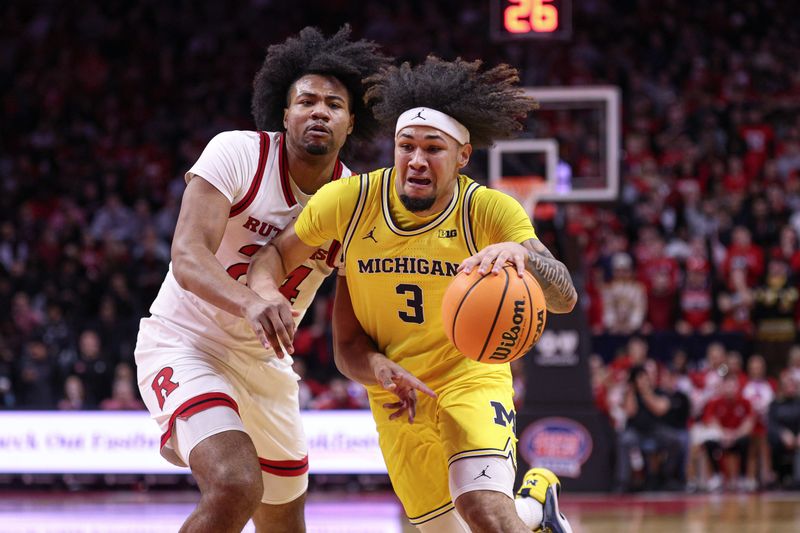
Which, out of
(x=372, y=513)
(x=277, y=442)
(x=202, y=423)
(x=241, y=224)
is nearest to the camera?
(x=202, y=423)

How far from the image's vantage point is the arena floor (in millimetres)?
8430

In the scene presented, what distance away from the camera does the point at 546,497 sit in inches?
191

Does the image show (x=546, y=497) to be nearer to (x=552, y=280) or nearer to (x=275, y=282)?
(x=552, y=280)

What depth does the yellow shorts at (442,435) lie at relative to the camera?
438 cm

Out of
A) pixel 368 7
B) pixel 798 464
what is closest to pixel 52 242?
pixel 368 7

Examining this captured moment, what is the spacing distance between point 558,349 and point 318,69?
245 inches

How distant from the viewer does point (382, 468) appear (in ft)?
36.7

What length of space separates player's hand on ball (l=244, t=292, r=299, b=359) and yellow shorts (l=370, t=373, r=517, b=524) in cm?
77

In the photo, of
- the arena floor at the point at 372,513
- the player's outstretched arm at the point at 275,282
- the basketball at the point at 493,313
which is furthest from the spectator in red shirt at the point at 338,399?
the basketball at the point at 493,313

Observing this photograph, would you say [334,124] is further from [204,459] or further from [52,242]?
[52,242]

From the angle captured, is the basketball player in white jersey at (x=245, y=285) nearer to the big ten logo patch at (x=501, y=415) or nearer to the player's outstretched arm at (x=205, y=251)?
the player's outstretched arm at (x=205, y=251)

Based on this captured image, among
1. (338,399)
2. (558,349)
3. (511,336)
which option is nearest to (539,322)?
(511,336)

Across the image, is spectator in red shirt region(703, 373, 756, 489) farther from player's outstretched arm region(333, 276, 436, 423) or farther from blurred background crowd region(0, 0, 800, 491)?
→ player's outstretched arm region(333, 276, 436, 423)

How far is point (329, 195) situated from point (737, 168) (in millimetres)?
11383
